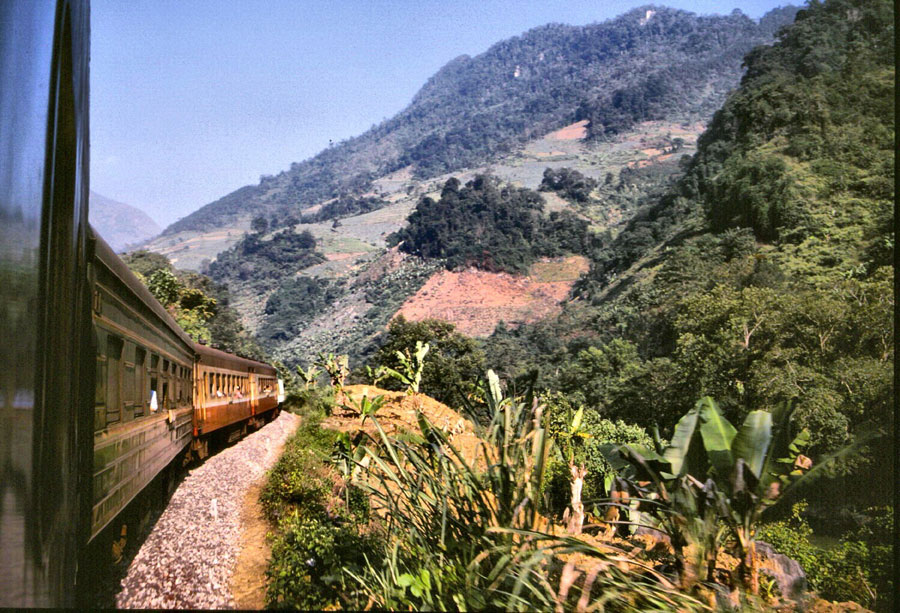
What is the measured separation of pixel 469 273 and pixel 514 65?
50.5 feet

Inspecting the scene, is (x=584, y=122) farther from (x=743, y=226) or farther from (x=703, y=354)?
(x=703, y=354)

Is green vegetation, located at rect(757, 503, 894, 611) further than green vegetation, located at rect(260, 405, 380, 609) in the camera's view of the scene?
Yes

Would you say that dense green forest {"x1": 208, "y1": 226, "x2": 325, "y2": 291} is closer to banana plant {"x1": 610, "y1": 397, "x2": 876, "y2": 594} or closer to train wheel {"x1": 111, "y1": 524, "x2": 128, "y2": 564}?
train wheel {"x1": 111, "y1": 524, "x2": 128, "y2": 564}

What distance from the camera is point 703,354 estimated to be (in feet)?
39.4

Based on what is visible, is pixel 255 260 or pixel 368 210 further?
pixel 368 210

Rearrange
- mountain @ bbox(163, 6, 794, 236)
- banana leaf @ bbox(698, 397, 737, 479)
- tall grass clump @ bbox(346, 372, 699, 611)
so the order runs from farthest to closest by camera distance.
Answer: mountain @ bbox(163, 6, 794, 236), banana leaf @ bbox(698, 397, 737, 479), tall grass clump @ bbox(346, 372, 699, 611)

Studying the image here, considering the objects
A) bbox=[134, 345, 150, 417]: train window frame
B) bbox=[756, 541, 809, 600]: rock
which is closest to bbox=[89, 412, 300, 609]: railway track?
bbox=[134, 345, 150, 417]: train window frame

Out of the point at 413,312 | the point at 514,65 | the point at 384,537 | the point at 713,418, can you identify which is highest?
the point at 514,65

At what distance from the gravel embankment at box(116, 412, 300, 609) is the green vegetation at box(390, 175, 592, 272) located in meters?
6.26

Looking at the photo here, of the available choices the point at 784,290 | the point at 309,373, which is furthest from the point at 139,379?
the point at 784,290

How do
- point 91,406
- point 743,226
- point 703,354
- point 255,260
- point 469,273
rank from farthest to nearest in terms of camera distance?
point 743,226, point 255,260, point 469,273, point 703,354, point 91,406

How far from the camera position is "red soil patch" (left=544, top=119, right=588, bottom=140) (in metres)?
50.8

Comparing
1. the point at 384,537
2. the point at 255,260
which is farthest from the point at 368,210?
the point at 384,537

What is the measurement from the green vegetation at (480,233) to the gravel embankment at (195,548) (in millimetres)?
6263
